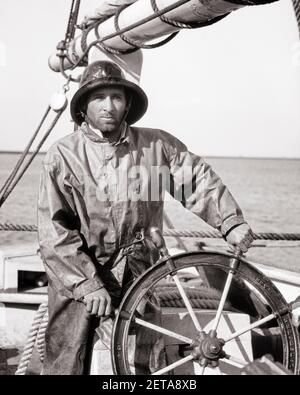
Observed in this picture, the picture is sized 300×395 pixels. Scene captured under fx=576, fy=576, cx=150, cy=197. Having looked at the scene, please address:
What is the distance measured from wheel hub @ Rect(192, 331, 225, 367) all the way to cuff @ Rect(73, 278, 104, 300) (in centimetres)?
53

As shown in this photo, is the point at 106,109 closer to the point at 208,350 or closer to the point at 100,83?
the point at 100,83

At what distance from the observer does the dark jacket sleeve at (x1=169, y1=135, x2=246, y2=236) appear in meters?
2.97

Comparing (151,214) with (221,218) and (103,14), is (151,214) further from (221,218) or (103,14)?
(103,14)

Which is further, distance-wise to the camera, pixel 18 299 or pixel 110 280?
pixel 18 299

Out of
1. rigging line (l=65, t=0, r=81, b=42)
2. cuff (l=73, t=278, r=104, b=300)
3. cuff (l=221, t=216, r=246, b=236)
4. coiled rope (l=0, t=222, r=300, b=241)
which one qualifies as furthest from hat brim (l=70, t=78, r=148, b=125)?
rigging line (l=65, t=0, r=81, b=42)

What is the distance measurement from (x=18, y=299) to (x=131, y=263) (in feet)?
6.15

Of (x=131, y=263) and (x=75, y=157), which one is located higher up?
(x=75, y=157)

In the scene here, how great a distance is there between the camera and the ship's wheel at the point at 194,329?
256 cm

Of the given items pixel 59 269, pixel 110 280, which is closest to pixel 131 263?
pixel 110 280

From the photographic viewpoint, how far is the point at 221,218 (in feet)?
9.73

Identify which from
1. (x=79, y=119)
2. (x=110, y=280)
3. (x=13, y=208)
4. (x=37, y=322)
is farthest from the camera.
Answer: (x=13, y=208)

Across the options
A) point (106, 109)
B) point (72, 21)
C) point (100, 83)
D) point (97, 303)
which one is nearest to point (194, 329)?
point (97, 303)

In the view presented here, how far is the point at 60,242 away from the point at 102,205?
296 mm

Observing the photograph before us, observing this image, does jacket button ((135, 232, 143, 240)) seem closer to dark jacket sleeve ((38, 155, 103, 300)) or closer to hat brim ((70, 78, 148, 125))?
dark jacket sleeve ((38, 155, 103, 300))
